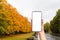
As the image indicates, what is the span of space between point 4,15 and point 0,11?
2.37 meters

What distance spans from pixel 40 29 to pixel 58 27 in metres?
128

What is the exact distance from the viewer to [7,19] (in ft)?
191

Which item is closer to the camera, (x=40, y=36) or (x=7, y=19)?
(x=40, y=36)

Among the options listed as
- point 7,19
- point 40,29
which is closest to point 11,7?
point 7,19

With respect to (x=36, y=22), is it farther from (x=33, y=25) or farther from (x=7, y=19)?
(x=7, y=19)

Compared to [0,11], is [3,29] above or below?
below

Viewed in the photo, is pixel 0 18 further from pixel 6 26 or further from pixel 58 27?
pixel 58 27

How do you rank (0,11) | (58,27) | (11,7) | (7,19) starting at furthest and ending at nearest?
(58,27) < (11,7) < (7,19) < (0,11)

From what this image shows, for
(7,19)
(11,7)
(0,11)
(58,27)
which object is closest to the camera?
(0,11)

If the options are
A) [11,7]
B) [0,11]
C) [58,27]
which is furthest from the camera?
[58,27]

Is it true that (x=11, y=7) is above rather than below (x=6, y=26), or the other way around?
above

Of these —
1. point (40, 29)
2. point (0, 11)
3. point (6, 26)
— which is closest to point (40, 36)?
point (40, 29)

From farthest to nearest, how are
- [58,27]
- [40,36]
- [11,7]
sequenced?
[58,27] < [11,7] < [40,36]

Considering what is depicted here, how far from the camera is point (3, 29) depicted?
56.8 metres
